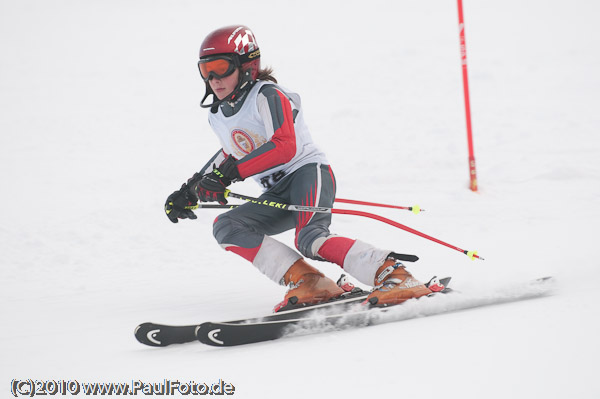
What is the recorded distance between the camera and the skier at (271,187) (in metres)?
3.52

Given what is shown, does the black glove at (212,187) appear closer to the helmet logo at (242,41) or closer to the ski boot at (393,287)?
the helmet logo at (242,41)

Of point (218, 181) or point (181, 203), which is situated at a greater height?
point (218, 181)

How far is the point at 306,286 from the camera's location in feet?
12.0

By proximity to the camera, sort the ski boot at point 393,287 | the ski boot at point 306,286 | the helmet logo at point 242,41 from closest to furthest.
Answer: the ski boot at point 393,287, the ski boot at point 306,286, the helmet logo at point 242,41

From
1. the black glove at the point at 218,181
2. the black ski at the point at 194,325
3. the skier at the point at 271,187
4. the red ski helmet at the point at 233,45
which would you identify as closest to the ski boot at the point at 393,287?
the skier at the point at 271,187

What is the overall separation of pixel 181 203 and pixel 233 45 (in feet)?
3.19

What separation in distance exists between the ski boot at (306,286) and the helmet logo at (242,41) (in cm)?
129

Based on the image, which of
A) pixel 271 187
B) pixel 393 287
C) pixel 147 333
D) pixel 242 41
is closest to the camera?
pixel 147 333

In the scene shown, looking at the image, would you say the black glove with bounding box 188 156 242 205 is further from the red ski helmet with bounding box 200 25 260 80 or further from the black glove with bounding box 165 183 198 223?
the red ski helmet with bounding box 200 25 260 80

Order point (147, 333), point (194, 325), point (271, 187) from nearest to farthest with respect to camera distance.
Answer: point (147, 333) → point (194, 325) → point (271, 187)

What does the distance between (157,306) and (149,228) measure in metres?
1.75

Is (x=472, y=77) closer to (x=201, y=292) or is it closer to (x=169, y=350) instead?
(x=201, y=292)

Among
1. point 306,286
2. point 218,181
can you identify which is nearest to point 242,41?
point 218,181

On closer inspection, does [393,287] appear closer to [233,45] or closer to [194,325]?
[194,325]
